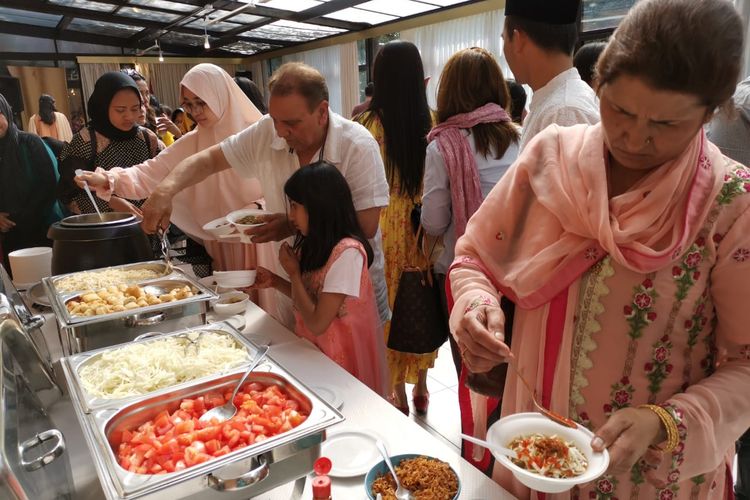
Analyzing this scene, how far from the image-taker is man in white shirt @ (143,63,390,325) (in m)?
1.61

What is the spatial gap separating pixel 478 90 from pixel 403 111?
0.34m

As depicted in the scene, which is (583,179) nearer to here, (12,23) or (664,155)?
(664,155)

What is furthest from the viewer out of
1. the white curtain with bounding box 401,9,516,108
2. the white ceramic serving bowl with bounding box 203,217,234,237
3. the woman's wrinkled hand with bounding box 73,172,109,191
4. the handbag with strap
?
the white curtain with bounding box 401,9,516,108

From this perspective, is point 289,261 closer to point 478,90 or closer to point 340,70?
point 478,90

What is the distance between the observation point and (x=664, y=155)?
2.39 feet

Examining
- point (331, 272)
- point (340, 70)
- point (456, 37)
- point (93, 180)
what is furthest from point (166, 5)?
point (331, 272)

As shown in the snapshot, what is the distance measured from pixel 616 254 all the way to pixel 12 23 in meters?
8.87

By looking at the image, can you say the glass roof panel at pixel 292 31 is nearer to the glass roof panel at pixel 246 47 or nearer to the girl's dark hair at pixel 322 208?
the glass roof panel at pixel 246 47

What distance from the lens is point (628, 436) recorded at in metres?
0.68

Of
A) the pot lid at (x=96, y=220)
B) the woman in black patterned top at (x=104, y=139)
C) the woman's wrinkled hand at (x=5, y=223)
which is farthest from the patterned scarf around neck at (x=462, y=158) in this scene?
the woman's wrinkled hand at (x=5, y=223)

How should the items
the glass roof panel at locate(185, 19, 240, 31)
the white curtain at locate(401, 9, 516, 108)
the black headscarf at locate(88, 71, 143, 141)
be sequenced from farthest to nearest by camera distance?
the glass roof panel at locate(185, 19, 240, 31) → the white curtain at locate(401, 9, 516, 108) → the black headscarf at locate(88, 71, 143, 141)

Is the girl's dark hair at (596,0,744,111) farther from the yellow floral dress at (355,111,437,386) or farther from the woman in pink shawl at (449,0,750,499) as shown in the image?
the yellow floral dress at (355,111,437,386)

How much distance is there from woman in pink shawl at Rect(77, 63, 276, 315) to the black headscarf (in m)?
0.48

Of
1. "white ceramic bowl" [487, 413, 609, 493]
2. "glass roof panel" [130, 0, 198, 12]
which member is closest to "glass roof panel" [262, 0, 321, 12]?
"glass roof panel" [130, 0, 198, 12]
